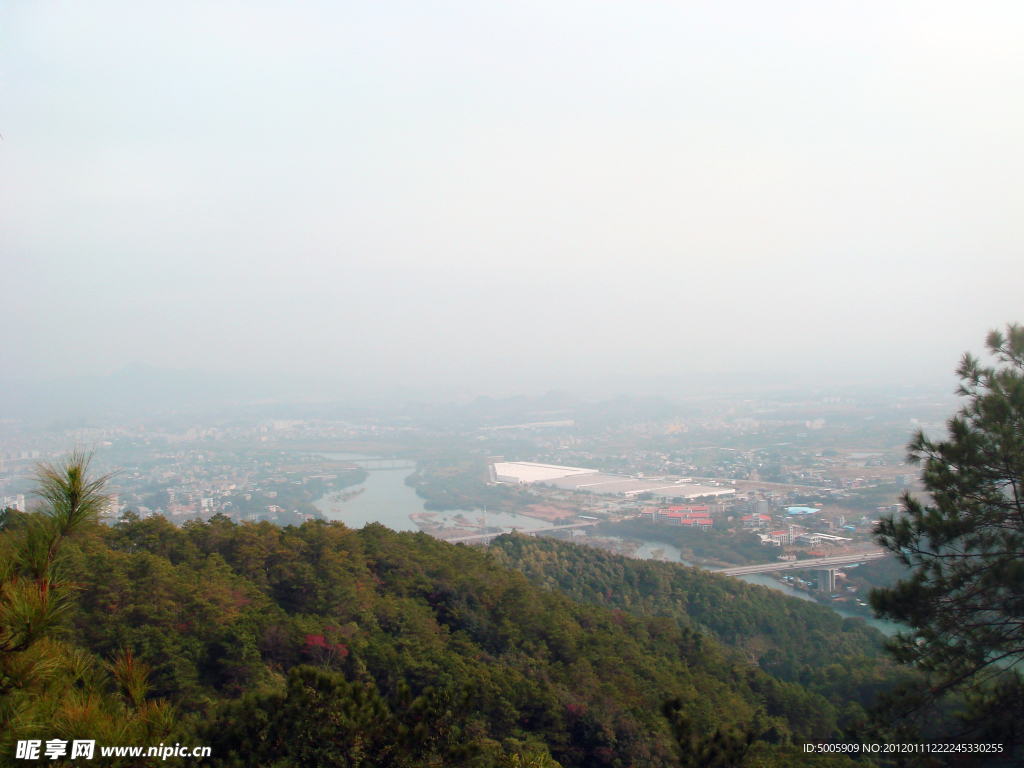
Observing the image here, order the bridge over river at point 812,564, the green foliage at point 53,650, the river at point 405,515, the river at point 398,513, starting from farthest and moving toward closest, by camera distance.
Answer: the river at point 398,513, the river at point 405,515, the bridge over river at point 812,564, the green foliage at point 53,650

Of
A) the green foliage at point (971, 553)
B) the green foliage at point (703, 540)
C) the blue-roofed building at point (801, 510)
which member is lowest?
the green foliage at point (703, 540)

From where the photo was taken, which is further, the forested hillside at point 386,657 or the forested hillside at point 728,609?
the forested hillside at point 728,609

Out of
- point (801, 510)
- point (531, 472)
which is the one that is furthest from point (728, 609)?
point (531, 472)

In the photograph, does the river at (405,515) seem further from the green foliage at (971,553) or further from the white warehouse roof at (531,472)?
the green foliage at (971,553)

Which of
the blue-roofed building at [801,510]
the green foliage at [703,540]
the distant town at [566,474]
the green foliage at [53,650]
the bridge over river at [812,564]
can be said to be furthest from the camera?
the blue-roofed building at [801,510]

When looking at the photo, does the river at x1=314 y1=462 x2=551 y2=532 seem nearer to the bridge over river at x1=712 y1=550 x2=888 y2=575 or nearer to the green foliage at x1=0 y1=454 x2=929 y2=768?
the bridge over river at x1=712 y1=550 x2=888 y2=575

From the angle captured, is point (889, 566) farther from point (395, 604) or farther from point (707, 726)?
point (395, 604)

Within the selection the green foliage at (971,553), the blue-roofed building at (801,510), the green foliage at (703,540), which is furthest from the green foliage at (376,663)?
the blue-roofed building at (801,510)

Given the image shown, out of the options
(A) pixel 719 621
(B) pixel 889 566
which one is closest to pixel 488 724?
(A) pixel 719 621
